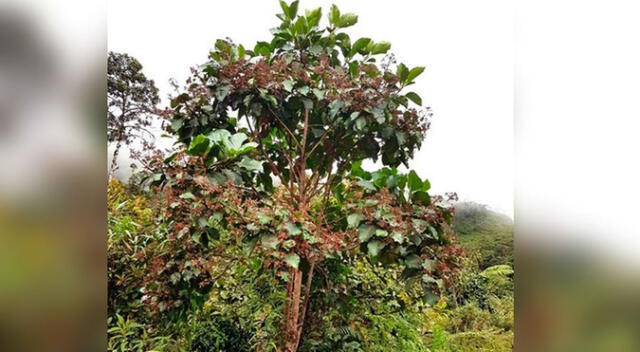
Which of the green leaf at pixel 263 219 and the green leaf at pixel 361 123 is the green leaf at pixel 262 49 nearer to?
the green leaf at pixel 361 123

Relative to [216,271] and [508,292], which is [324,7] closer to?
[216,271]

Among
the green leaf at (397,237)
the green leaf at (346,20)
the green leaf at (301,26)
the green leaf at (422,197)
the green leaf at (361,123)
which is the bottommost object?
the green leaf at (397,237)

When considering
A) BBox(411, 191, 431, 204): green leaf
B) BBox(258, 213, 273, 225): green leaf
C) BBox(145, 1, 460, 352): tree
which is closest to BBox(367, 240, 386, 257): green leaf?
BBox(145, 1, 460, 352): tree

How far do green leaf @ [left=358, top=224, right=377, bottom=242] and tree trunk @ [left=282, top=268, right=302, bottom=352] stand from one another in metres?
0.32

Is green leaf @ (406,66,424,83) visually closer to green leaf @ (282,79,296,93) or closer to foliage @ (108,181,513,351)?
green leaf @ (282,79,296,93)

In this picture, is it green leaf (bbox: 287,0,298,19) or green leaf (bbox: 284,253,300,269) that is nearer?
green leaf (bbox: 284,253,300,269)

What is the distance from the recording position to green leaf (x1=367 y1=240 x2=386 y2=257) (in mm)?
1421

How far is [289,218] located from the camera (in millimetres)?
1408

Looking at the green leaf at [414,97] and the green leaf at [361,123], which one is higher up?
the green leaf at [414,97]
